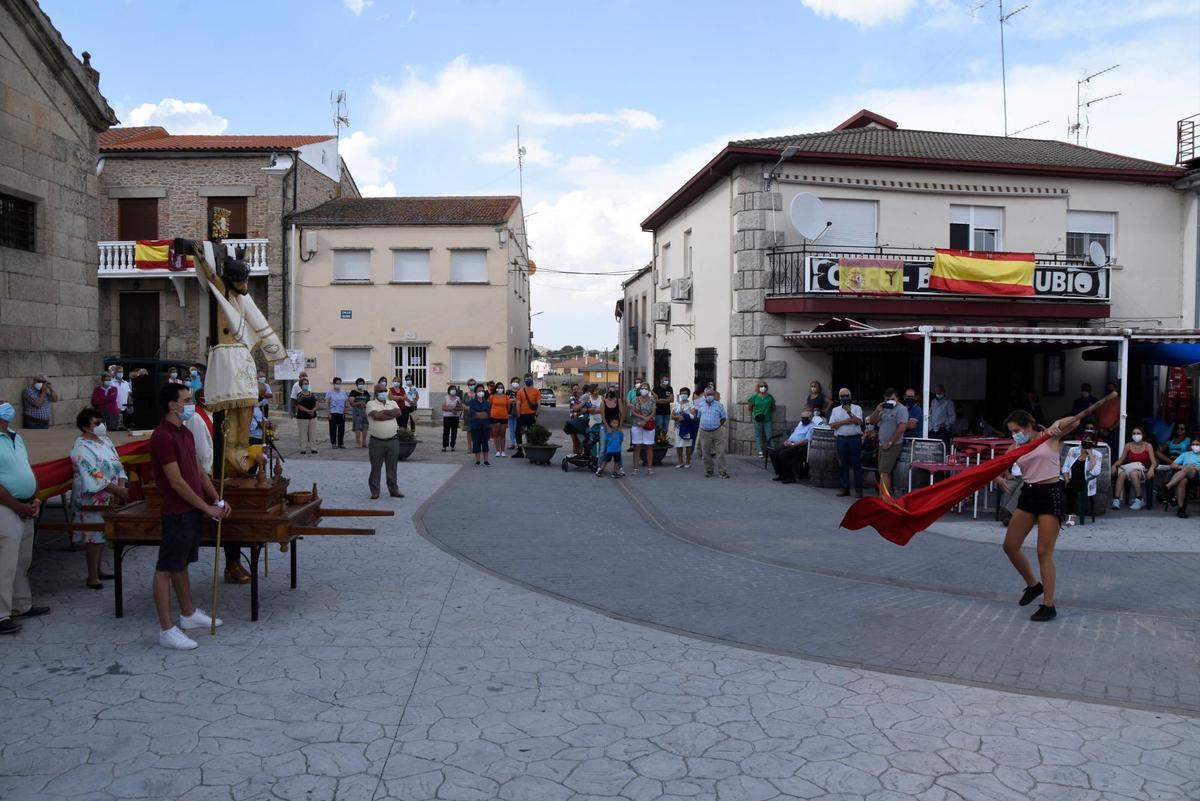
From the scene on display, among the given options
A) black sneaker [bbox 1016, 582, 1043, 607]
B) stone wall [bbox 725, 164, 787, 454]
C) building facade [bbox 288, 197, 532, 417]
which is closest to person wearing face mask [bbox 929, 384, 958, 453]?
stone wall [bbox 725, 164, 787, 454]

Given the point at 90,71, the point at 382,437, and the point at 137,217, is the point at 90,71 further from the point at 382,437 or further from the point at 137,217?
the point at 137,217

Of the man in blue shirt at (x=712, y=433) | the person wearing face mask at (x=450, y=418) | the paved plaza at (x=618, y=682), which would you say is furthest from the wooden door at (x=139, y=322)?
the paved plaza at (x=618, y=682)

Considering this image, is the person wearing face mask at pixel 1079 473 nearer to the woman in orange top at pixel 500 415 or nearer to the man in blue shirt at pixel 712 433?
the man in blue shirt at pixel 712 433

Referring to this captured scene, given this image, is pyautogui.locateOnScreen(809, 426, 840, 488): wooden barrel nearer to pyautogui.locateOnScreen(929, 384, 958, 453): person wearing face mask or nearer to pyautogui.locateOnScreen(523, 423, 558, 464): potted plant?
pyautogui.locateOnScreen(929, 384, 958, 453): person wearing face mask

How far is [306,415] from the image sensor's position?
19.4 meters

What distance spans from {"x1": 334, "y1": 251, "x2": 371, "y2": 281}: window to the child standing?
15.8 meters

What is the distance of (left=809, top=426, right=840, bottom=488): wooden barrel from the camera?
15344 mm

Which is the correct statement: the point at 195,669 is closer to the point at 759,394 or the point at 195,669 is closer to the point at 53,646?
the point at 53,646

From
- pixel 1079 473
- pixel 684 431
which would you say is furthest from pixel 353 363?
pixel 1079 473

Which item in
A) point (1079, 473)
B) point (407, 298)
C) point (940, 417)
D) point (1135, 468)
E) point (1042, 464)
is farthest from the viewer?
point (407, 298)

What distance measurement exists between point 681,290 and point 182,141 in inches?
737

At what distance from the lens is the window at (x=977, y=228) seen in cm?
2088

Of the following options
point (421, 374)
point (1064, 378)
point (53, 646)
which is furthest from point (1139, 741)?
point (421, 374)

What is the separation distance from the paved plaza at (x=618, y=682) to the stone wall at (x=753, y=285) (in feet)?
32.5
